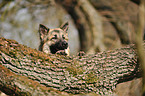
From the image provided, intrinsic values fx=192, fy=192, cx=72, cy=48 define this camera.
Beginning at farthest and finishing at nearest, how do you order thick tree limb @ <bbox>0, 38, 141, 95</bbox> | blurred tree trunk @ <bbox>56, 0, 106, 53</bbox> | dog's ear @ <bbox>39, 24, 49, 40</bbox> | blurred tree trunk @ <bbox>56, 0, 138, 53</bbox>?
blurred tree trunk @ <bbox>56, 0, 138, 53</bbox>
blurred tree trunk @ <bbox>56, 0, 106, 53</bbox>
dog's ear @ <bbox>39, 24, 49, 40</bbox>
thick tree limb @ <bbox>0, 38, 141, 95</bbox>

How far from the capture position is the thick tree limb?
10.5 ft

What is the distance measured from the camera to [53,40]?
5984 mm

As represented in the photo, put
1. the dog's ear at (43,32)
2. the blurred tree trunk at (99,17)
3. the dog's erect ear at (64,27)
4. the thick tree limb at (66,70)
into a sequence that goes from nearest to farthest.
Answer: the thick tree limb at (66,70)
the dog's ear at (43,32)
the dog's erect ear at (64,27)
the blurred tree trunk at (99,17)

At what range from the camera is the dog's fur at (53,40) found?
227 inches

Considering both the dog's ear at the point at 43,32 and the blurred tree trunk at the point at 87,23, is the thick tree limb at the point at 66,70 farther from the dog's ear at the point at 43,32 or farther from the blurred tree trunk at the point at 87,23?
the blurred tree trunk at the point at 87,23

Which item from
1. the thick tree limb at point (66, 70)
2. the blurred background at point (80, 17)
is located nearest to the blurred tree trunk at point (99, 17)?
the blurred background at point (80, 17)

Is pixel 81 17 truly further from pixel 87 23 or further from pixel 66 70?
pixel 66 70

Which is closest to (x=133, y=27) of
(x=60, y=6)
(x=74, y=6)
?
(x=74, y=6)

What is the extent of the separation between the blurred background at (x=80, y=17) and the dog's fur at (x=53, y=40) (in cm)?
203

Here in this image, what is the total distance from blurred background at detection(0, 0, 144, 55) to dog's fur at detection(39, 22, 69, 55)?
203 cm

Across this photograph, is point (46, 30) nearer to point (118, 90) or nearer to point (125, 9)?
point (118, 90)

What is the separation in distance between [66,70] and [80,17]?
7027 mm

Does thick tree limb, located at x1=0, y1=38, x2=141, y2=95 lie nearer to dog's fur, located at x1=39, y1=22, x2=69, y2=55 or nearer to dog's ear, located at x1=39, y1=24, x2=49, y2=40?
dog's fur, located at x1=39, y1=22, x2=69, y2=55

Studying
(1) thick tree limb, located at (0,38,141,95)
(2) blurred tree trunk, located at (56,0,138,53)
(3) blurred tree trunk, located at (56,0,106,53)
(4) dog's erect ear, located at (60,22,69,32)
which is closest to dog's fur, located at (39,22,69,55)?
(4) dog's erect ear, located at (60,22,69,32)
